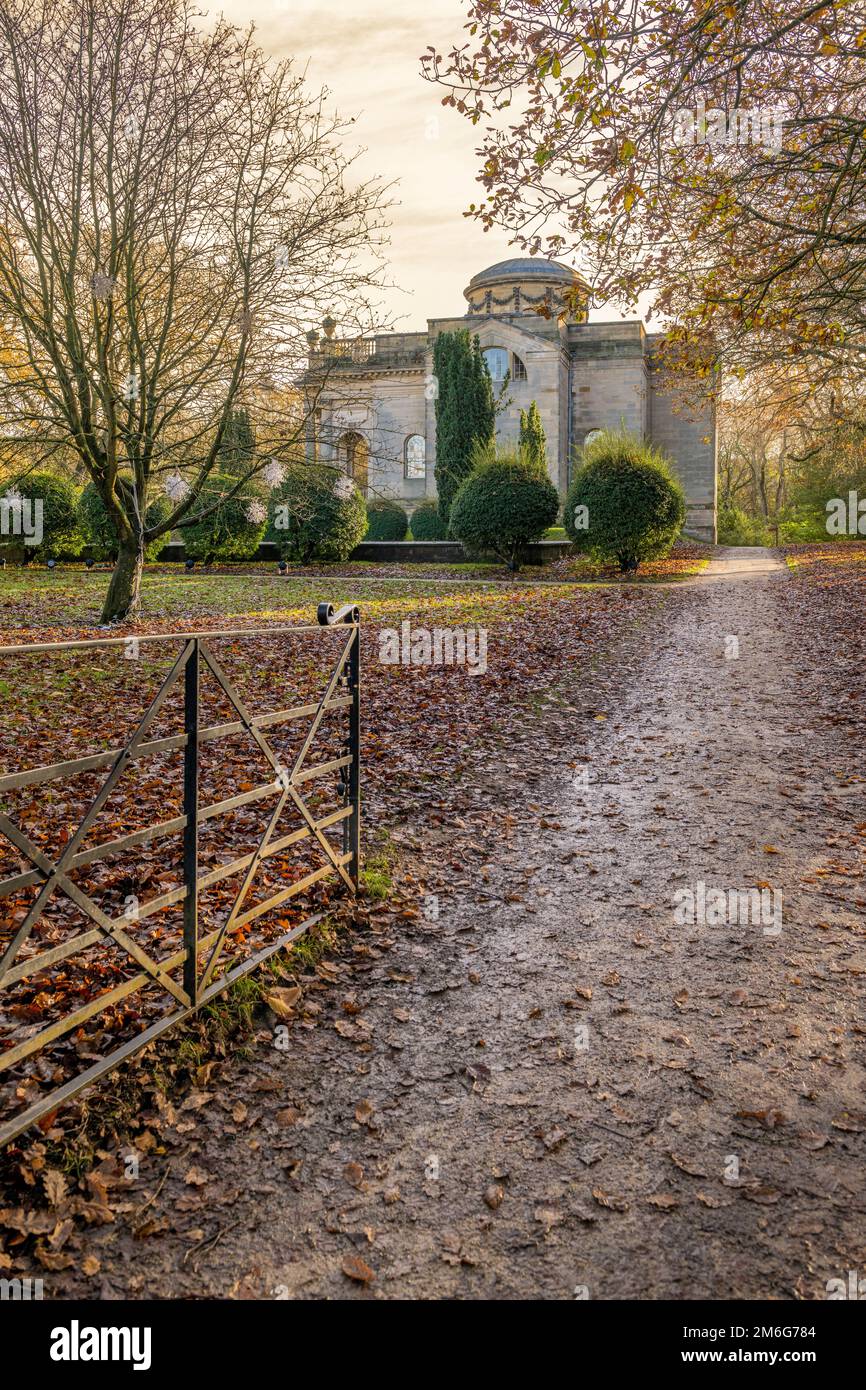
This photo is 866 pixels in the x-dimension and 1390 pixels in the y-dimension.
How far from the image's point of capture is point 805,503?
4350cm

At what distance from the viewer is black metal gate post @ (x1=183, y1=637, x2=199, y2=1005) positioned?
355 cm

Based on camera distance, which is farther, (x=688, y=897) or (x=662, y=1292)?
(x=688, y=897)

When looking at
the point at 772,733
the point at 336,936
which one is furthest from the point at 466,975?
the point at 772,733

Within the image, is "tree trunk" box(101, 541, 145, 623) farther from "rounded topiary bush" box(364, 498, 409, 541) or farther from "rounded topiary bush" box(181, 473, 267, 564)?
"rounded topiary bush" box(364, 498, 409, 541)

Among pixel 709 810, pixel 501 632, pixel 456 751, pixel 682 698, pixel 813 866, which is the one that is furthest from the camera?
pixel 501 632

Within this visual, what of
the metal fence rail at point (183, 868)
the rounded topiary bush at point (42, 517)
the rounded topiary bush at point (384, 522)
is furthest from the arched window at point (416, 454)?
the metal fence rail at point (183, 868)

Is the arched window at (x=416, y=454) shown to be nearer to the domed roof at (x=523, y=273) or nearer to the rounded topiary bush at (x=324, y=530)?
the domed roof at (x=523, y=273)

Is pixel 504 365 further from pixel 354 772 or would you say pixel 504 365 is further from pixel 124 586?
pixel 354 772

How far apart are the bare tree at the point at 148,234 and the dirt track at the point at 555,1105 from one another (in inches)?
386

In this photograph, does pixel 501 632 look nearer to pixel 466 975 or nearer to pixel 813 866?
pixel 813 866

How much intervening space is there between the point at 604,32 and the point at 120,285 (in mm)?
8821
